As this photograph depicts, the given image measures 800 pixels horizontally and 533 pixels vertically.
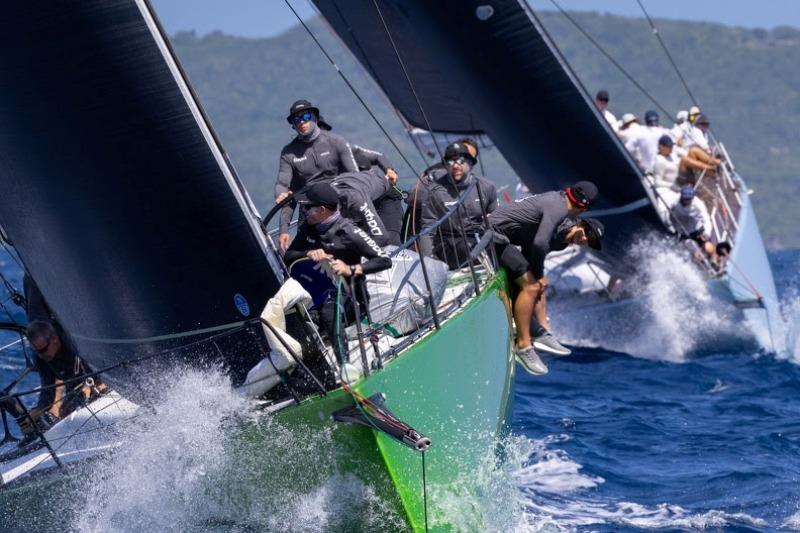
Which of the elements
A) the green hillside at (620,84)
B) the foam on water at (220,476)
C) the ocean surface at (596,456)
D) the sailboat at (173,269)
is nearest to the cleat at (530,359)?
the sailboat at (173,269)

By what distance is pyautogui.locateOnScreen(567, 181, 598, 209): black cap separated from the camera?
23.2 ft

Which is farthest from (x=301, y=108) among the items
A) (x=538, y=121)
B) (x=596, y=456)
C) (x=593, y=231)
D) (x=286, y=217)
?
(x=538, y=121)

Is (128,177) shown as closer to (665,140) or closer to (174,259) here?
(174,259)

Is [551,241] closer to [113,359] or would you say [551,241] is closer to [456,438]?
[456,438]

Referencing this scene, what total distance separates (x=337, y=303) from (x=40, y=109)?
1521 mm

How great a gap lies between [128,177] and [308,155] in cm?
188

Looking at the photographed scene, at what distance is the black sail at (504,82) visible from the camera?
34.8ft

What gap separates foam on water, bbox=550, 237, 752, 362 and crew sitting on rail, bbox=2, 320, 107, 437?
19.4ft

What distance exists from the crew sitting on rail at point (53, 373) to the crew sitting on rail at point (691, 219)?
5.93 meters

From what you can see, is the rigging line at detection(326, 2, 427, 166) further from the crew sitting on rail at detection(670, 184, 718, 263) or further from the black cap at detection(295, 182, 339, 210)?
the black cap at detection(295, 182, 339, 210)

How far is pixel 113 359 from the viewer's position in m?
6.66

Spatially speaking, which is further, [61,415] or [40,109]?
[61,415]

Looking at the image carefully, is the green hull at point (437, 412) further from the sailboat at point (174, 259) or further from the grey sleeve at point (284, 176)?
the grey sleeve at point (284, 176)

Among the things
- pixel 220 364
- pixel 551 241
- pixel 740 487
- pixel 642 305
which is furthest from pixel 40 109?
pixel 642 305
